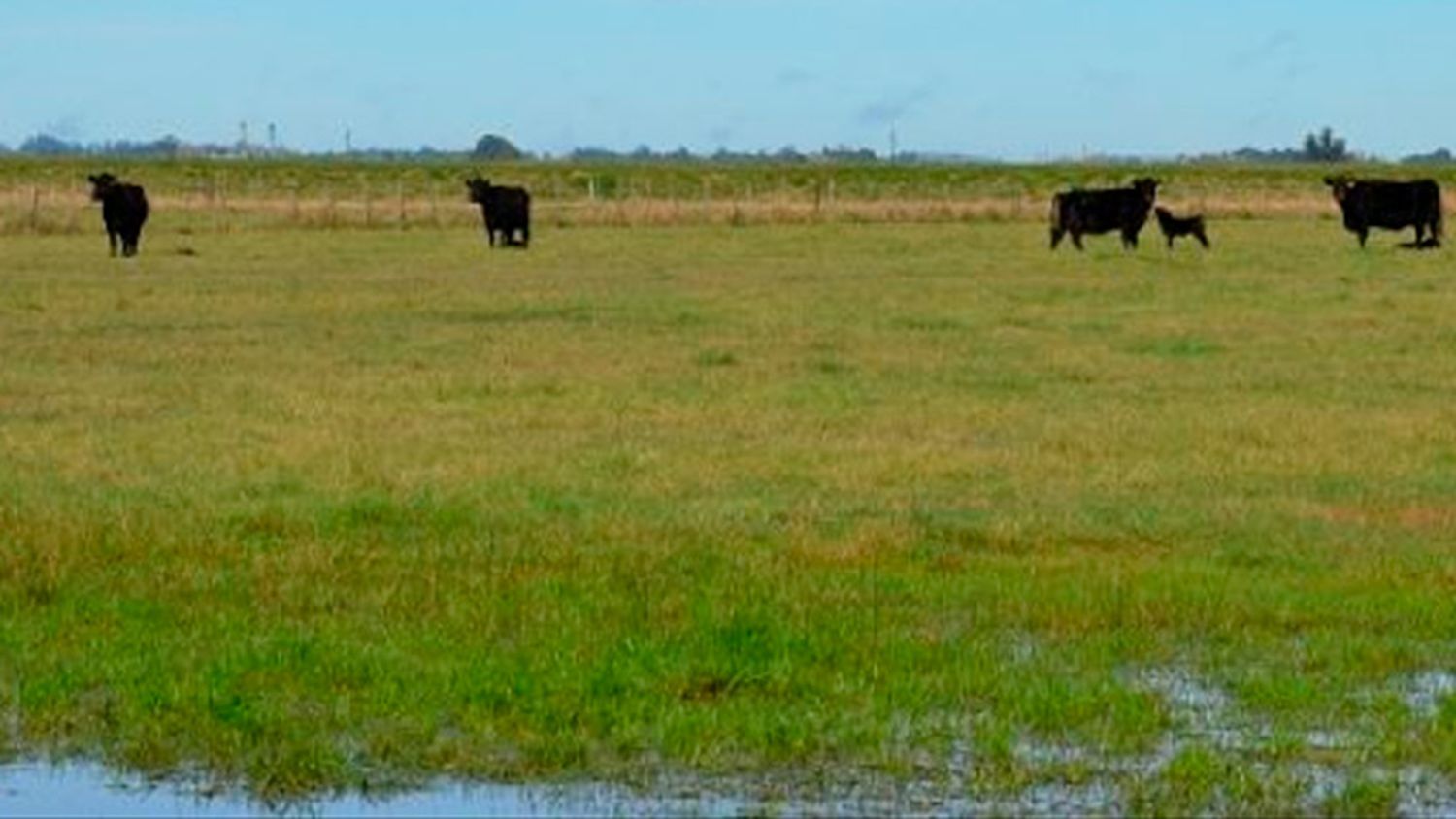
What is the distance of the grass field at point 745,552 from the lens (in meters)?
10.1

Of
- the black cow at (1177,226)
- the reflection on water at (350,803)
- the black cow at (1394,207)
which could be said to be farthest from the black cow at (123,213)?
the reflection on water at (350,803)

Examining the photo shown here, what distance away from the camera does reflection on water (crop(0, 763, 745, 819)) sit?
9.18m

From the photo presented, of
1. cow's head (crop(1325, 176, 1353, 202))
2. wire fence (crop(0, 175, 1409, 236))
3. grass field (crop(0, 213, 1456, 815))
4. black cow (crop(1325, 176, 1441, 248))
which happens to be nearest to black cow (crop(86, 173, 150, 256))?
wire fence (crop(0, 175, 1409, 236))

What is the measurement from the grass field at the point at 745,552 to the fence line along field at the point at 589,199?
101 ft

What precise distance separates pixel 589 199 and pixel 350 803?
72.8 metres

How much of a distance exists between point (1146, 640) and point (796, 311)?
2051 cm

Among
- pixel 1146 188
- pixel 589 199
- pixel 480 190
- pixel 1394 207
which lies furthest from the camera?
pixel 589 199

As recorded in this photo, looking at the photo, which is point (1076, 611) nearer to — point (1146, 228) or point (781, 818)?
point (781, 818)

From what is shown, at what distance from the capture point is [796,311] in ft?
107

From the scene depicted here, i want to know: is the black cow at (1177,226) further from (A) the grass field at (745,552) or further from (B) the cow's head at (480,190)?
(A) the grass field at (745,552)

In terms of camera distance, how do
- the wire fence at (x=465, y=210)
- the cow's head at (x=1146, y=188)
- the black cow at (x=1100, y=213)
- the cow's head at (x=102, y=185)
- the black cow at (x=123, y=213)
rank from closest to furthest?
1. the black cow at (x=123, y=213)
2. the cow's head at (x=102, y=185)
3. the black cow at (x=1100, y=213)
4. the cow's head at (x=1146, y=188)
5. the wire fence at (x=465, y=210)

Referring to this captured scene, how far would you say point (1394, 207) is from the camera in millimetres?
52625

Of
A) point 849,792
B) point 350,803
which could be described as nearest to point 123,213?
point 350,803

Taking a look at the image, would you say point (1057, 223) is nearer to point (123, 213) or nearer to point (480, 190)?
point (480, 190)
